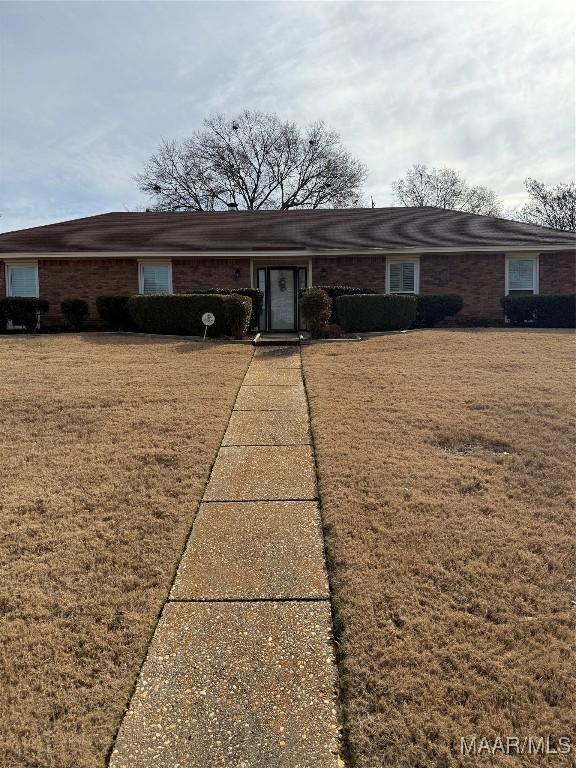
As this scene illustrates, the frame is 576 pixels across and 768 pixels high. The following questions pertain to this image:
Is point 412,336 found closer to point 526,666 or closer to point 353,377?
point 353,377

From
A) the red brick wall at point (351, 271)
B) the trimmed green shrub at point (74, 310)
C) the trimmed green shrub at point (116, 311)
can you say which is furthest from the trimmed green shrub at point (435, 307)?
the trimmed green shrub at point (74, 310)

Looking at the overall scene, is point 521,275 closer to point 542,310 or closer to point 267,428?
point 542,310

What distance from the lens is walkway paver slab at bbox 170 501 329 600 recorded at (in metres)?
3.19

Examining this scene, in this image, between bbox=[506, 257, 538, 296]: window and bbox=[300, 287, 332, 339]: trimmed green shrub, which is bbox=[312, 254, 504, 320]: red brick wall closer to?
bbox=[506, 257, 538, 296]: window

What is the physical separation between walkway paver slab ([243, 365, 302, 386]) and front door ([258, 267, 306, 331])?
7800mm

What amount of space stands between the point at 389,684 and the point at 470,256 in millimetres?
17152

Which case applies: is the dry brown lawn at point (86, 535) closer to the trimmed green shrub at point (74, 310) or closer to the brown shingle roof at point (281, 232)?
the trimmed green shrub at point (74, 310)

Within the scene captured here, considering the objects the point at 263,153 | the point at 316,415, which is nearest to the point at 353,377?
the point at 316,415

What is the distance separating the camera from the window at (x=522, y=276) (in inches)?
694

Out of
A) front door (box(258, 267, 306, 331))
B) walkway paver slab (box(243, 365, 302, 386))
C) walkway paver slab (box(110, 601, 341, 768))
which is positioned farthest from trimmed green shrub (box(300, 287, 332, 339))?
walkway paver slab (box(110, 601, 341, 768))

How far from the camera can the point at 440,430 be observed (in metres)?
5.90

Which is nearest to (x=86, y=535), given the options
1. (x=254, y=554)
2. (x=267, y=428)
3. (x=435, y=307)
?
(x=254, y=554)

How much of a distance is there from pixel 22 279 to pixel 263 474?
15924mm

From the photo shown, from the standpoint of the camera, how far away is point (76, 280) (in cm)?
1745
